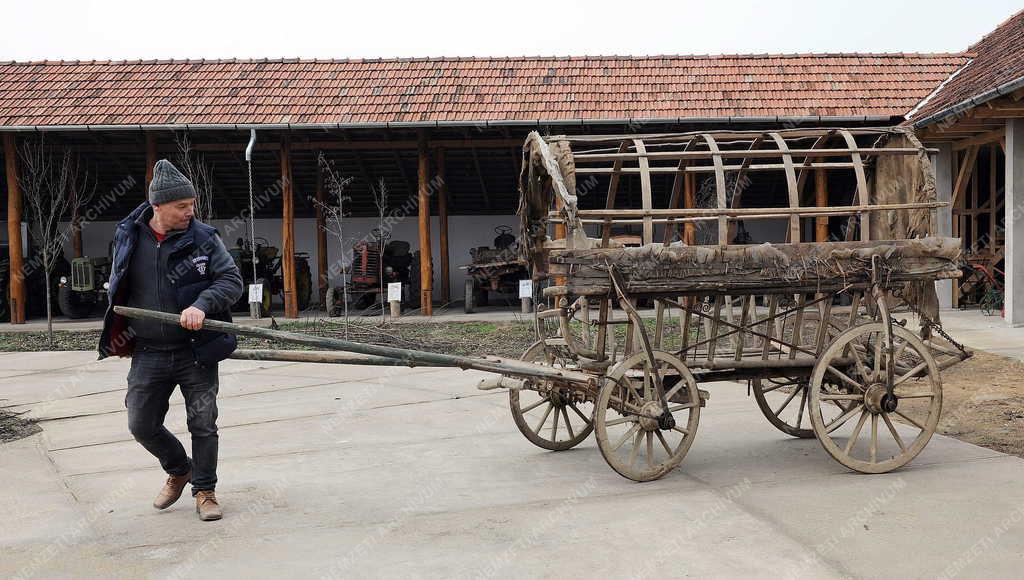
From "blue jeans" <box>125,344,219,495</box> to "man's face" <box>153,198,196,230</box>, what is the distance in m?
0.68

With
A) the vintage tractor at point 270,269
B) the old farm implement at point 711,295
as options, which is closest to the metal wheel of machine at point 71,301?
the vintage tractor at point 270,269

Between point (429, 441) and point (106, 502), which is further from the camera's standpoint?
Answer: point (429, 441)

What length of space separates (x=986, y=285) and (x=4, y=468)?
49.3 ft

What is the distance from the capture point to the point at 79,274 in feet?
58.9

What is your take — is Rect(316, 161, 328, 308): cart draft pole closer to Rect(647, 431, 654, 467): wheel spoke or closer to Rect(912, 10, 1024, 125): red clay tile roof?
Rect(912, 10, 1024, 125): red clay tile roof

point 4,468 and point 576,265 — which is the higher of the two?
point 576,265

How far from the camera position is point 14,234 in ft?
55.2

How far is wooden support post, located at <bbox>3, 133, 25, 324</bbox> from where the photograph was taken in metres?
16.8

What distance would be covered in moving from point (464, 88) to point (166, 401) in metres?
13.1

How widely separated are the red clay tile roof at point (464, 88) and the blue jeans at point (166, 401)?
1162 centimetres

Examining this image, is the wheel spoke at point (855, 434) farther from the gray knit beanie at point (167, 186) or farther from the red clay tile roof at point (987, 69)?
the red clay tile roof at point (987, 69)

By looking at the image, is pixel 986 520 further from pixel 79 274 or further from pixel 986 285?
pixel 79 274

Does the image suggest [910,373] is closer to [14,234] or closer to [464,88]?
[464,88]

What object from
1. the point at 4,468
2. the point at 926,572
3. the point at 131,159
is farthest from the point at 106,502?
the point at 131,159
